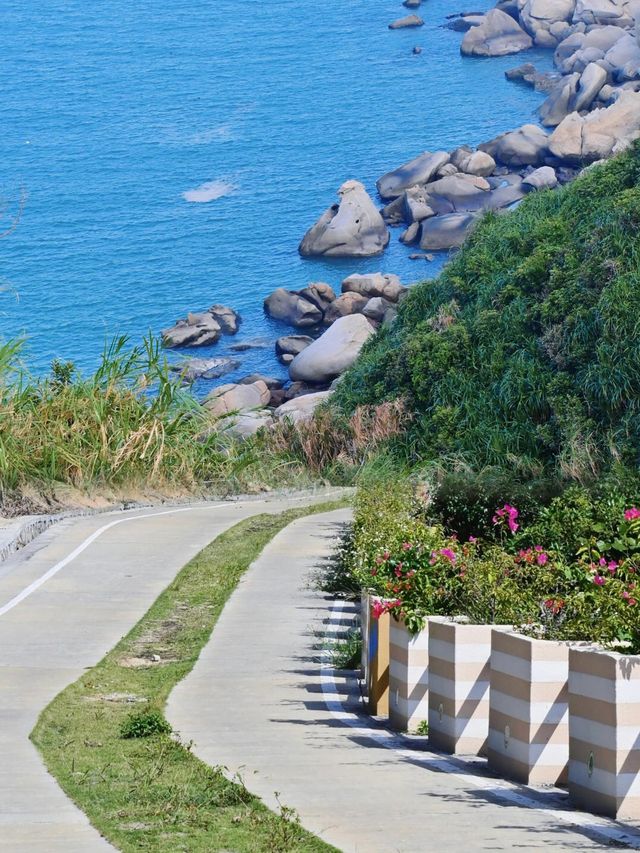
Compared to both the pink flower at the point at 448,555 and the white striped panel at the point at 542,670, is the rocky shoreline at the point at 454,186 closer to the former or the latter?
the pink flower at the point at 448,555

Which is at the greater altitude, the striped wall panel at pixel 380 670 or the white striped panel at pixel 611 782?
the white striped panel at pixel 611 782

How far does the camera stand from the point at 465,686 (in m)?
10.5

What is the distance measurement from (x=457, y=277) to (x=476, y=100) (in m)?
83.4

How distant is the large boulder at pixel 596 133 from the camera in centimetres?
9119

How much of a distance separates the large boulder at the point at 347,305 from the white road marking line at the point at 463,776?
57115mm

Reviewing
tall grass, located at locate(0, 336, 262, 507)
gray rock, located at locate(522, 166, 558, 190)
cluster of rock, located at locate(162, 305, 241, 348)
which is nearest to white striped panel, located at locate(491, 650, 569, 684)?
tall grass, located at locate(0, 336, 262, 507)

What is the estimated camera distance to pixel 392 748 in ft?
34.8

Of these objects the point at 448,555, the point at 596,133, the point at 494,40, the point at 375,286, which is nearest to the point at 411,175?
the point at 596,133

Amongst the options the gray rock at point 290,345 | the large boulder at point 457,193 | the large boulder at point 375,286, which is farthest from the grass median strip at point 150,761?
the large boulder at point 457,193

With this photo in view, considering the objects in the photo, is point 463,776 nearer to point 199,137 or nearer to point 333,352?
point 333,352

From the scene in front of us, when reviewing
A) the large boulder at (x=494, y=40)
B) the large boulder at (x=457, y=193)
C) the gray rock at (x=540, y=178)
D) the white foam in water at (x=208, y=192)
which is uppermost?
the large boulder at (x=494, y=40)

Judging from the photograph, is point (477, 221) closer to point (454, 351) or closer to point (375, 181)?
point (454, 351)

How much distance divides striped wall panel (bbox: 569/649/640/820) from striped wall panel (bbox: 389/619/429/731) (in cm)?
241

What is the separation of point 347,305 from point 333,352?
34.4 ft
